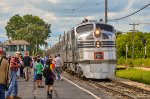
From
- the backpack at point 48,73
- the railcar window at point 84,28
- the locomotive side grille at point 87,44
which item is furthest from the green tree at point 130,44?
the backpack at point 48,73

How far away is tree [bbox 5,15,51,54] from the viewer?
157 m

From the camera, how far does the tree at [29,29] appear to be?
157375 mm

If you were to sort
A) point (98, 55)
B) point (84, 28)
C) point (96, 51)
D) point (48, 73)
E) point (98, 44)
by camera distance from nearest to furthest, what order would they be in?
point (48, 73), point (98, 55), point (96, 51), point (98, 44), point (84, 28)

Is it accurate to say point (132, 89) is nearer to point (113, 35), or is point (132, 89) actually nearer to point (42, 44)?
point (113, 35)

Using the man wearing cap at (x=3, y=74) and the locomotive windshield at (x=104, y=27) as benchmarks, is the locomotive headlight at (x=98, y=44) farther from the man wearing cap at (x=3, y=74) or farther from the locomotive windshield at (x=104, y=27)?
the man wearing cap at (x=3, y=74)

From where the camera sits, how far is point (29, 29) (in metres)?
158

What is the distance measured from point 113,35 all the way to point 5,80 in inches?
770

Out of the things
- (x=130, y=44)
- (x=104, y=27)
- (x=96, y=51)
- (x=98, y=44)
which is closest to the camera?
(x=96, y=51)

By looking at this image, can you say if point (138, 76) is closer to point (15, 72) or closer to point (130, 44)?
point (15, 72)

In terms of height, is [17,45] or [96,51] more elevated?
[17,45]

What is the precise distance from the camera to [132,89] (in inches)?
1005

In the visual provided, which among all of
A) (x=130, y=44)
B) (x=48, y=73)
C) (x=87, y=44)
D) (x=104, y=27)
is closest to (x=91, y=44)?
(x=87, y=44)

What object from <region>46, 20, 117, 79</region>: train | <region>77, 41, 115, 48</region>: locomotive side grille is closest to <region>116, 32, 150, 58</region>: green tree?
<region>46, 20, 117, 79</region>: train

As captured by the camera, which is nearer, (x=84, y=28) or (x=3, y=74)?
(x=3, y=74)
